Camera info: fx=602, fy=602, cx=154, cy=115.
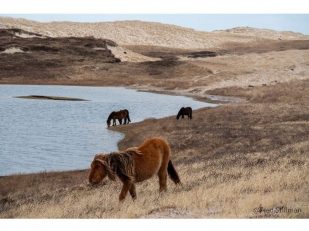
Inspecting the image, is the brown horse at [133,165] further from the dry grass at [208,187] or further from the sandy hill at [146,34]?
the sandy hill at [146,34]

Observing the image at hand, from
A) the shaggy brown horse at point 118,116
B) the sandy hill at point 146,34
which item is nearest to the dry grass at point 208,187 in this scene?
the shaggy brown horse at point 118,116

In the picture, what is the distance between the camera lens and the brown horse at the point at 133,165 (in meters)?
12.1

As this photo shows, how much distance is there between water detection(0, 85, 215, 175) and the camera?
28031 millimetres

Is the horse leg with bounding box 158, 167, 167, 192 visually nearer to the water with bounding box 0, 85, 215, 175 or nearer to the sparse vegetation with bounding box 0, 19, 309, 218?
the sparse vegetation with bounding box 0, 19, 309, 218

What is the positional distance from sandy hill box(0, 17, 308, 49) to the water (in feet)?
94.9

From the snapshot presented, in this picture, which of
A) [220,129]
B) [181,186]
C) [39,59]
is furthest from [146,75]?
[181,186]

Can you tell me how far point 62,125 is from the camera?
39250 millimetres

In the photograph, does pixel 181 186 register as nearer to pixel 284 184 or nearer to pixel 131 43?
pixel 284 184

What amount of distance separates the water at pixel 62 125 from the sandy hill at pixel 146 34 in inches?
1139

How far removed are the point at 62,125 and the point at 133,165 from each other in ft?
89.1

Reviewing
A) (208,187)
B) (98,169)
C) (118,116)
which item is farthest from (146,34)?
(98,169)

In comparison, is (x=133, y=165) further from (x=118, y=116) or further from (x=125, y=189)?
(x=118, y=116)
